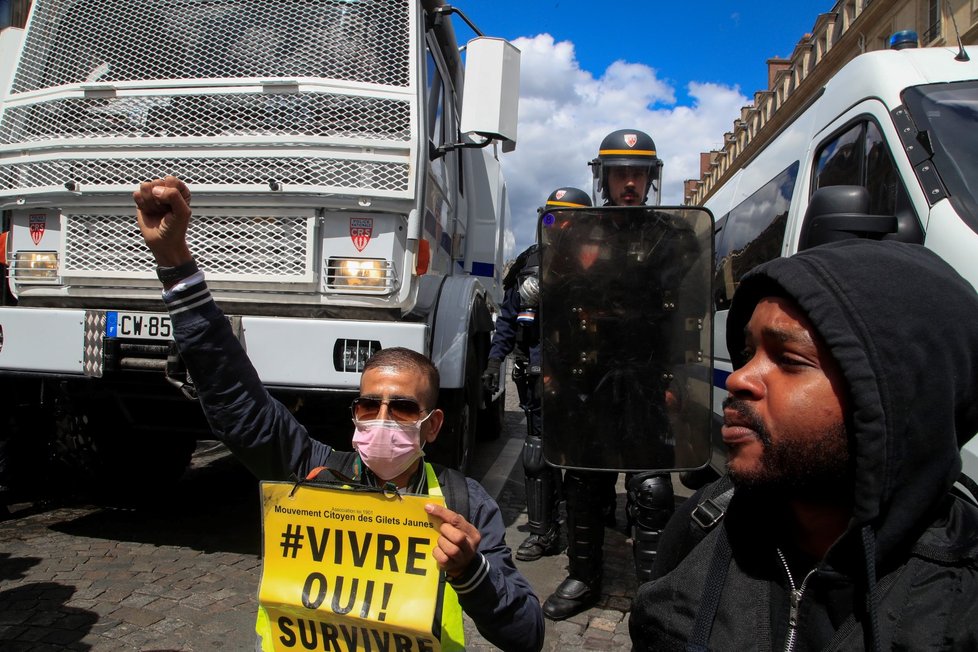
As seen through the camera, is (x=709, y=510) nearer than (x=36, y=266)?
Yes

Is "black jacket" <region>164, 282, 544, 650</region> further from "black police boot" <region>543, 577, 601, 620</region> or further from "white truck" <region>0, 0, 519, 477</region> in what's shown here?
"black police boot" <region>543, 577, 601, 620</region>

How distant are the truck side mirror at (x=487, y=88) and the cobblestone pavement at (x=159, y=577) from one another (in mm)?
2474

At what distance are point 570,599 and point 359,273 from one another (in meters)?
1.91

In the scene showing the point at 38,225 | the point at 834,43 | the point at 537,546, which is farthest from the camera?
the point at 834,43

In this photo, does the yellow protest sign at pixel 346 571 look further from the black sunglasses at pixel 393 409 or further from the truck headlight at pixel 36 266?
the truck headlight at pixel 36 266

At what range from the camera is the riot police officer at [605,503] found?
3.35m

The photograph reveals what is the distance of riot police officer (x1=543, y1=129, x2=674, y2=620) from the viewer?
3.35 m

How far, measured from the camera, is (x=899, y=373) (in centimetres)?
99

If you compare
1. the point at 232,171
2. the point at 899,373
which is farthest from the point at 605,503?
the point at 899,373

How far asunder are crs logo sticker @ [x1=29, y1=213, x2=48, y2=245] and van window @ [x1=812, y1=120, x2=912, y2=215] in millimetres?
4182

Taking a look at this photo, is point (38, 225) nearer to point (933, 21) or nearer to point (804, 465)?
point (804, 465)

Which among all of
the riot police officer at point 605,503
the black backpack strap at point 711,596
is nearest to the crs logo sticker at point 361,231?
the riot police officer at point 605,503

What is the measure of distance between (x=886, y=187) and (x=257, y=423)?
2644 millimetres

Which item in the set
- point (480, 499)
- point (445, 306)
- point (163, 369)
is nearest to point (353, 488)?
point (480, 499)
